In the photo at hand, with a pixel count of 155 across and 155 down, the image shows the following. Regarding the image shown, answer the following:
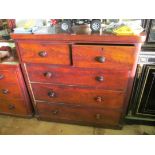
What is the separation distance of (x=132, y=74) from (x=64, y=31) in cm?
62

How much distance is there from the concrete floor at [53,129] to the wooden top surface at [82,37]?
994 millimetres

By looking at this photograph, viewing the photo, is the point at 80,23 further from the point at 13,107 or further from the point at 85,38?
the point at 13,107

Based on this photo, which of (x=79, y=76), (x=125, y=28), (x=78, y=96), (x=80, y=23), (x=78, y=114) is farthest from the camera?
(x=78, y=114)

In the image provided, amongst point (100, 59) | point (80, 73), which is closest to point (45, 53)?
point (80, 73)

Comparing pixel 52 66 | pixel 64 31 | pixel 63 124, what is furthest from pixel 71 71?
pixel 63 124

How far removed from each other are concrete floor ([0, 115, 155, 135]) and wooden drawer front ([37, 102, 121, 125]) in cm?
10

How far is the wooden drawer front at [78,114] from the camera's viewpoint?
1.52 metres

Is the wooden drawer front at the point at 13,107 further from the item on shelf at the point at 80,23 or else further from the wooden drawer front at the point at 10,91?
the item on shelf at the point at 80,23

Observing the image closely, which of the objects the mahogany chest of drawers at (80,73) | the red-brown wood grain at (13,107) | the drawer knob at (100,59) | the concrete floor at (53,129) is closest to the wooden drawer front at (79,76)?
the mahogany chest of drawers at (80,73)

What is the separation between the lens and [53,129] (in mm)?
1701

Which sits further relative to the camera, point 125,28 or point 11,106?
point 11,106

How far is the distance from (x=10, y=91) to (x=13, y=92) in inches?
1.3
